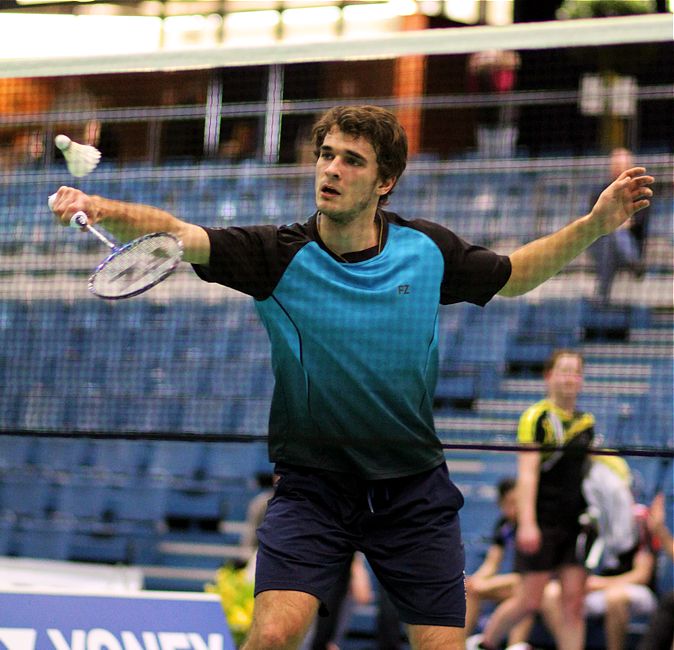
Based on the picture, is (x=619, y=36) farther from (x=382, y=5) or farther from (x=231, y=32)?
(x=231, y=32)

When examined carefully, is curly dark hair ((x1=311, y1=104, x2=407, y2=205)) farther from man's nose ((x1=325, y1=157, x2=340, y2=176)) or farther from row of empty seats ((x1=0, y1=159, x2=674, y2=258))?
row of empty seats ((x1=0, y1=159, x2=674, y2=258))

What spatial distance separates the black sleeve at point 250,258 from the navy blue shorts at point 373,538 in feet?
1.98

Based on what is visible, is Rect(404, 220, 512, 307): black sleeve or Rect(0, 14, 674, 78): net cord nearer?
Rect(404, 220, 512, 307): black sleeve

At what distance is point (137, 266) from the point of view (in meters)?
4.61

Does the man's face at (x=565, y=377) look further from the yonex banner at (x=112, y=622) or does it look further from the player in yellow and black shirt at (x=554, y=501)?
the yonex banner at (x=112, y=622)

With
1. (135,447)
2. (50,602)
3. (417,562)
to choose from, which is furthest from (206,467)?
(417,562)

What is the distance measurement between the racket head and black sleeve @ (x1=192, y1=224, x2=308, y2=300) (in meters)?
0.11

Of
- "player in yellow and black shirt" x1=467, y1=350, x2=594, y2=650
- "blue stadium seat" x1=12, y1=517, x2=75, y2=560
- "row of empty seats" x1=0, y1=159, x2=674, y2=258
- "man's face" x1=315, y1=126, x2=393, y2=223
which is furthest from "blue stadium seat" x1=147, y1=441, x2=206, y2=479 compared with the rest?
"man's face" x1=315, y1=126, x2=393, y2=223

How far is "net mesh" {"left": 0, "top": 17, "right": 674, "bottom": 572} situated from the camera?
24.5 feet

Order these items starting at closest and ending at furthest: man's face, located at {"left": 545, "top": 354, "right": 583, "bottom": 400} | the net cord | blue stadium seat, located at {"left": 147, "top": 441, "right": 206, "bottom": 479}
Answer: the net cord → man's face, located at {"left": 545, "top": 354, "right": 583, "bottom": 400} → blue stadium seat, located at {"left": 147, "top": 441, "right": 206, "bottom": 479}

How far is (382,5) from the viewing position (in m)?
13.4

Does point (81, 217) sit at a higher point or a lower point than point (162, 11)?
lower

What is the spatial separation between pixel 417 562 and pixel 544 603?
12.4 ft

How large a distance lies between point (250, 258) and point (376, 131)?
594 mm
